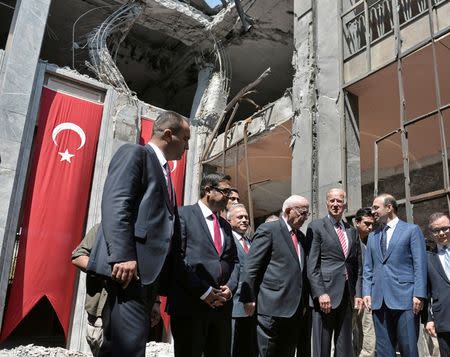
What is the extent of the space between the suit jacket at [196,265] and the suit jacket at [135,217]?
43cm

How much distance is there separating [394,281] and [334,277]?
0.54 metres

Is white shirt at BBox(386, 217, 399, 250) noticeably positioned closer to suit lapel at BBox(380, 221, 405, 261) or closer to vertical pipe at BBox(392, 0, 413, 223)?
suit lapel at BBox(380, 221, 405, 261)

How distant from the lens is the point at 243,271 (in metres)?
4.28

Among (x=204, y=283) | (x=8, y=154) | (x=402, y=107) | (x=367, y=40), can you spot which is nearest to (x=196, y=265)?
(x=204, y=283)

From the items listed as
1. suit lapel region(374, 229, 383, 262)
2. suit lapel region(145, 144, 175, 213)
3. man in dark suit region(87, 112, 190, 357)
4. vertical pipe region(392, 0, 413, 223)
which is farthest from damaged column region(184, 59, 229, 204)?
man in dark suit region(87, 112, 190, 357)

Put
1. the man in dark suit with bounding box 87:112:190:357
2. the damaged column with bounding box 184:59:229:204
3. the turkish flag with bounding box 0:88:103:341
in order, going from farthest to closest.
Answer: the damaged column with bounding box 184:59:229:204 < the turkish flag with bounding box 0:88:103:341 < the man in dark suit with bounding box 87:112:190:357

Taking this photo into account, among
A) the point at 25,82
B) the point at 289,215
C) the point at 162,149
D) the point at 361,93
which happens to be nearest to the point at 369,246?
the point at 289,215

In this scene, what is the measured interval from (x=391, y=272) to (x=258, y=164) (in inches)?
367

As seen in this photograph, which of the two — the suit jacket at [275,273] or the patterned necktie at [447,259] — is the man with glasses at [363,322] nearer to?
the patterned necktie at [447,259]

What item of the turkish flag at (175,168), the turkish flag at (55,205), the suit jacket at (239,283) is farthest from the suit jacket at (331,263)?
the turkish flag at (175,168)

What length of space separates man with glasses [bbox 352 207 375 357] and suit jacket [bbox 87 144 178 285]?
3.44 metres

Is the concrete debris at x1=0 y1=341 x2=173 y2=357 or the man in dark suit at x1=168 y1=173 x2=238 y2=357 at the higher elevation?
the man in dark suit at x1=168 y1=173 x2=238 y2=357

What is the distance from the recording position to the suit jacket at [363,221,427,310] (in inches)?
159

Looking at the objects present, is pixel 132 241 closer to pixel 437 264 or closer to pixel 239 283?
pixel 239 283
